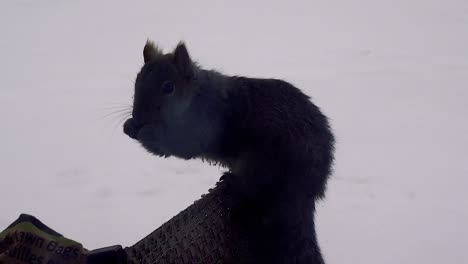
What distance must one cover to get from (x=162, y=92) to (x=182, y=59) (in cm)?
11

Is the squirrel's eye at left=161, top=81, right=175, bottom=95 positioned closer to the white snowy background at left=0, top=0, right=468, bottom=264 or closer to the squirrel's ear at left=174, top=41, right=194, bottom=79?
the squirrel's ear at left=174, top=41, right=194, bottom=79

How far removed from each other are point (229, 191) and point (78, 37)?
2.91m

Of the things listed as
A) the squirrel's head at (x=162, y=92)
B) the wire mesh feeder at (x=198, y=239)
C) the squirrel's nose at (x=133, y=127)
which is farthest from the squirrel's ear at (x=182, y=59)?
the wire mesh feeder at (x=198, y=239)

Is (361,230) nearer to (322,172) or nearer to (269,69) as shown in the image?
(322,172)

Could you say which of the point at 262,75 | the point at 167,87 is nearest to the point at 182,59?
the point at 167,87

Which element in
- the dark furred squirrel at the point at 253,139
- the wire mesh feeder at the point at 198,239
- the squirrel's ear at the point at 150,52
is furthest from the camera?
the squirrel's ear at the point at 150,52

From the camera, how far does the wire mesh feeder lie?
3.06 ft

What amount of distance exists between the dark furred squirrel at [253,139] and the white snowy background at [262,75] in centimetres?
29

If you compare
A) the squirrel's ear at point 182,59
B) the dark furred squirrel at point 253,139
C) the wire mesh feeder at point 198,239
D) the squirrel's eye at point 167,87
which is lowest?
the wire mesh feeder at point 198,239

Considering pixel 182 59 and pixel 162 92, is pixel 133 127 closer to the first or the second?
pixel 162 92

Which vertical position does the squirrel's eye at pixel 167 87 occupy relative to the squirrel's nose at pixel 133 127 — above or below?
above

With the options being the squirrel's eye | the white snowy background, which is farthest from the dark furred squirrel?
the white snowy background

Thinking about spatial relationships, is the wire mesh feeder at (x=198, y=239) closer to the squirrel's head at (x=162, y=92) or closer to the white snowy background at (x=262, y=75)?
the squirrel's head at (x=162, y=92)

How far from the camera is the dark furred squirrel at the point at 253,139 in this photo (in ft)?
3.96
